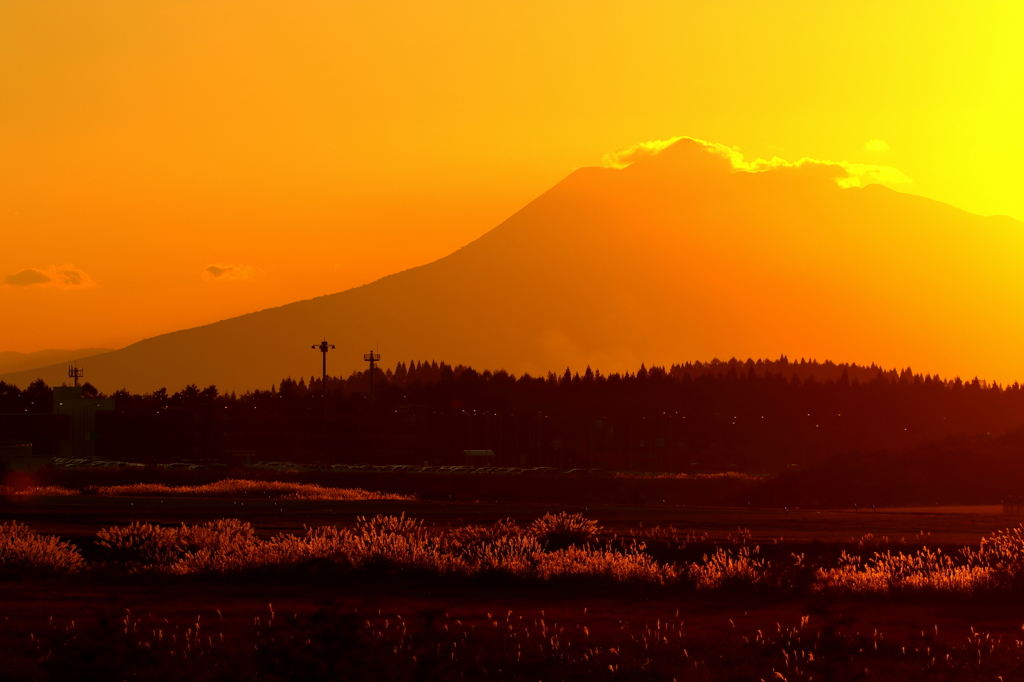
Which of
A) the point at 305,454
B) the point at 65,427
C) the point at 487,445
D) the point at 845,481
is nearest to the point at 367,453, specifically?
the point at 305,454

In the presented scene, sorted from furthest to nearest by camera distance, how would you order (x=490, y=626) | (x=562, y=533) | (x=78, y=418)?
(x=78, y=418)
(x=562, y=533)
(x=490, y=626)

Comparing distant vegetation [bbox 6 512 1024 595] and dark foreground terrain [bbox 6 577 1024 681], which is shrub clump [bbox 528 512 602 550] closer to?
distant vegetation [bbox 6 512 1024 595]

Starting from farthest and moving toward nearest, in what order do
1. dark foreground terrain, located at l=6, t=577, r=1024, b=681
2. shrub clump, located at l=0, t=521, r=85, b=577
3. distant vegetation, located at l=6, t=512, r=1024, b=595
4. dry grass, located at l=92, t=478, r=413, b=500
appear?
dry grass, located at l=92, t=478, r=413, b=500 < shrub clump, located at l=0, t=521, r=85, b=577 < distant vegetation, located at l=6, t=512, r=1024, b=595 < dark foreground terrain, located at l=6, t=577, r=1024, b=681

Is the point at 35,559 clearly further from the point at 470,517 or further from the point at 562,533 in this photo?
the point at 470,517

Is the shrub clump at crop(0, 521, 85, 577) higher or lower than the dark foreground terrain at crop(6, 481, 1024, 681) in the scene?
higher

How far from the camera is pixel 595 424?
169 m

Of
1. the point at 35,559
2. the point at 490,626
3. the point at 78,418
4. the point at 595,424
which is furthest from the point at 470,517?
the point at 595,424

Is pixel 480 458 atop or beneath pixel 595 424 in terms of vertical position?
beneath

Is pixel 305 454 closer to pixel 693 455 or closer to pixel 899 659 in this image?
pixel 693 455

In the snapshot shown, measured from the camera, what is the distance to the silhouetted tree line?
150 meters

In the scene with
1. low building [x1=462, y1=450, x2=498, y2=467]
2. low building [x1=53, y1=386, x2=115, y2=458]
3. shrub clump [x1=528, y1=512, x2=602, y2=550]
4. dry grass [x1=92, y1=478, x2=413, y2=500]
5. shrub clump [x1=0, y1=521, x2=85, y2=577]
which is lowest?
low building [x1=462, y1=450, x2=498, y2=467]

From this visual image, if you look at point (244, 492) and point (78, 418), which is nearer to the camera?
point (244, 492)

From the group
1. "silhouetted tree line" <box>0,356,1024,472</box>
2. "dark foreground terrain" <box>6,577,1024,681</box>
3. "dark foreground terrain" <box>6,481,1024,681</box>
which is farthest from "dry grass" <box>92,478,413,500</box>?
"silhouetted tree line" <box>0,356,1024,472</box>

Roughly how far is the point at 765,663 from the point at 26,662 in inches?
344
